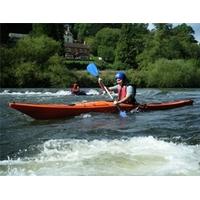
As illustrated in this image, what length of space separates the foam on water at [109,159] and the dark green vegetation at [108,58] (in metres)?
0.66

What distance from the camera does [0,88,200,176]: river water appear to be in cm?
593

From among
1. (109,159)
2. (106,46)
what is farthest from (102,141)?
(106,46)

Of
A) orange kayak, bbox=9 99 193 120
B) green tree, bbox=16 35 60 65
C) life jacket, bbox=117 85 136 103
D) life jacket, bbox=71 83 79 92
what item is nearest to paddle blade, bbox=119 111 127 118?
orange kayak, bbox=9 99 193 120

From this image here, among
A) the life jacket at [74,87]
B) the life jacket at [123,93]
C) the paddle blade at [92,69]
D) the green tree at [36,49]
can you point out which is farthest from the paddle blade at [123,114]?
the green tree at [36,49]

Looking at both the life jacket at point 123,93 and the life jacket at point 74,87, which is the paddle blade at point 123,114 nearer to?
the life jacket at point 123,93

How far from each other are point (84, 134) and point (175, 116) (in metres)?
1.02

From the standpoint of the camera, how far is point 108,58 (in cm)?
645

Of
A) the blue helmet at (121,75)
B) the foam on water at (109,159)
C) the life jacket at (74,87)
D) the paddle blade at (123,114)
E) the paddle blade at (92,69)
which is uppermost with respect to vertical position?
the paddle blade at (92,69)

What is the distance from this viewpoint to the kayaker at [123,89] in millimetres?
6543

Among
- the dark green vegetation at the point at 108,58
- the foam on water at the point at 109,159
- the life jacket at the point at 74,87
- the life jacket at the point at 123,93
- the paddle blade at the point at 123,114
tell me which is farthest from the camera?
the paddle blade at the point at 123,114

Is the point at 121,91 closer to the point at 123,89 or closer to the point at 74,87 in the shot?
the point at 123,89

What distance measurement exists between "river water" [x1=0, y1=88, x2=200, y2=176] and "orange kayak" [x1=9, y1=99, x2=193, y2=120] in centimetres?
6
